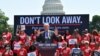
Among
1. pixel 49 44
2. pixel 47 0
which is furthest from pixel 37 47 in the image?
pixel 47 0

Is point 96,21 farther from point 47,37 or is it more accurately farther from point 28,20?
point 47,37

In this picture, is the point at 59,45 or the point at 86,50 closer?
the point at 59,45

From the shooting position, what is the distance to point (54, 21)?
27828mm

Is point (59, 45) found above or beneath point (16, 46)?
above

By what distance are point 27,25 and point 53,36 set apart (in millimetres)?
10769

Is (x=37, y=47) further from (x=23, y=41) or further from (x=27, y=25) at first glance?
(x=27, y=25)

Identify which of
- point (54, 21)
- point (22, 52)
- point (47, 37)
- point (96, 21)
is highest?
point (47, 37)

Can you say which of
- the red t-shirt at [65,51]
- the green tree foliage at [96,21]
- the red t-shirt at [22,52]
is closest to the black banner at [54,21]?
the red t-shirt at [65,51]

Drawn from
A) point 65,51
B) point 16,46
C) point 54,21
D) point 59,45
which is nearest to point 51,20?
point 54,21

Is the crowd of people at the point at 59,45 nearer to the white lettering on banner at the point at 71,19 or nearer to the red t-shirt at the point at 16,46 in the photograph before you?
the red t-shirt at the point at 16,46

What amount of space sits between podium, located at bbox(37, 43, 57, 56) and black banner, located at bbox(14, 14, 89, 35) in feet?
33.8

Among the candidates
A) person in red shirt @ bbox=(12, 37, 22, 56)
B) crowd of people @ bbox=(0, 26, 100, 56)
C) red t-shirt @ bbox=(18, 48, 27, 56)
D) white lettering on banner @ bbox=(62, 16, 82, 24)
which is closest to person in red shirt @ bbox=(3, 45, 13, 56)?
crowd of people @ bbox=(0, 26, 100, 56)

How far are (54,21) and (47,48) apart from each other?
10.8m

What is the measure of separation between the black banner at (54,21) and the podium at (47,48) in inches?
405
